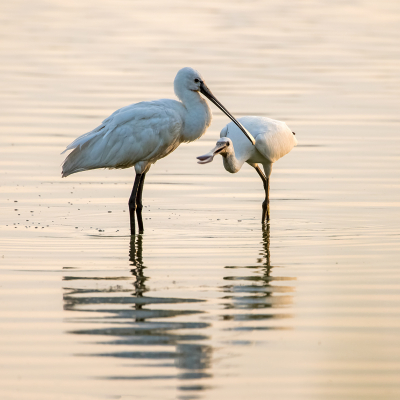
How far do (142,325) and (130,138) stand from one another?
14.6ft

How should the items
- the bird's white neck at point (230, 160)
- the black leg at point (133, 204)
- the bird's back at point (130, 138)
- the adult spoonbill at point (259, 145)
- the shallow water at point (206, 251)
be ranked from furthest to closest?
the adult spoonbill at point (259, 145) < the bird's white neck at point (230, 160) < the bird's back at point (130, 138) < the black leg at point (133, 204) < the shallow water at point (206, 251)

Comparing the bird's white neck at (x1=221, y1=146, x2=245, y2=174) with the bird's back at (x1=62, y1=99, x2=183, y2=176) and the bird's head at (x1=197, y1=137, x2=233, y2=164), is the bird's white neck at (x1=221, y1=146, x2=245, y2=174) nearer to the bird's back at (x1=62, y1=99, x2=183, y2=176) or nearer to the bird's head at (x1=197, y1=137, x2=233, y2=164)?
the bird's head at (x1=197, y1=137, x2=233, y2=164)

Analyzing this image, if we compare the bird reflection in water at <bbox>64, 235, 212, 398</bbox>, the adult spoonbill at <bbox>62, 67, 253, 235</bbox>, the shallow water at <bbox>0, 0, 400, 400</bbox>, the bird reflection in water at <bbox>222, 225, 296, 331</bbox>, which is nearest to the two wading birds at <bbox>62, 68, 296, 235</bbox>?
the adult spoonbill at <bbox>62, 67, 253, 235</bbox>

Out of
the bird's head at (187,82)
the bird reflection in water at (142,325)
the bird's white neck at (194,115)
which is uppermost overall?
the bird's head at (187,82)

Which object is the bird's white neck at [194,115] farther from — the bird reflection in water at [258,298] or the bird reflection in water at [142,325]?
the bird reflection in water at [142,325]

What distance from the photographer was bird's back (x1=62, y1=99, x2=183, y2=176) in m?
11.0

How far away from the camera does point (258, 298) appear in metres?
7.75

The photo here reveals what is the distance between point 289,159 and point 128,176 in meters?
2.44

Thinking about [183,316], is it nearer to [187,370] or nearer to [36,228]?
[187,370]

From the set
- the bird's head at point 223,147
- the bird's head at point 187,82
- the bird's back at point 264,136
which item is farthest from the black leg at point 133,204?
the bird's back at point 264,136

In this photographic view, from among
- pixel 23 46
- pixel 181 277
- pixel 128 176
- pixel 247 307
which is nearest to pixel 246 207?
pixel 128 176

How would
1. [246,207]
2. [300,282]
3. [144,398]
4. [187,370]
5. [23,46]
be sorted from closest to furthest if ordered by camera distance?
[144,398], [187,370], [300,282], [246,207], [23,46]

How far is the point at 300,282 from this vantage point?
828cm

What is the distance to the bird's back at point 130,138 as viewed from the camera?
36.1 ft
